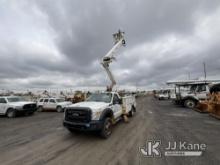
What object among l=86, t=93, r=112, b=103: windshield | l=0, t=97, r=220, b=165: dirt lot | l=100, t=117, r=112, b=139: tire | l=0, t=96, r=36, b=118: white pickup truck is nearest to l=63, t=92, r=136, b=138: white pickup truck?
l=100, t=117, r=112, b=139: tire

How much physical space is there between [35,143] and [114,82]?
36.8 ft

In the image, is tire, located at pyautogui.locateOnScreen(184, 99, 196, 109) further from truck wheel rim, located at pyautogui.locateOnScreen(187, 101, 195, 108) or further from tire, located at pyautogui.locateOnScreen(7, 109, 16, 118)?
tire, located at pyautogui.locateOnScreen(7, 109, 16, 118)

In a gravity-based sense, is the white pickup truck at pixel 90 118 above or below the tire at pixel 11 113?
above

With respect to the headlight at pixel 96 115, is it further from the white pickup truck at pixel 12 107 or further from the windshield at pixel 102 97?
the white pickup truck at pixel 12 107

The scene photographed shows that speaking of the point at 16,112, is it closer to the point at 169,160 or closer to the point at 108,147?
the point at 108,147

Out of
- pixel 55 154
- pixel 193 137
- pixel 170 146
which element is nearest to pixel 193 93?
pixel 193 137

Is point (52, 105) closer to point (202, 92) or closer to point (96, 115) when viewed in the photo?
point (96, 115)

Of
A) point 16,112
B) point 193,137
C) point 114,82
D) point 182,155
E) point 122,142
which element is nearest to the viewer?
point 182,155

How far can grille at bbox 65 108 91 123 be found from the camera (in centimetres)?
606

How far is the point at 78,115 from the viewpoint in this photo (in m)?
6.27

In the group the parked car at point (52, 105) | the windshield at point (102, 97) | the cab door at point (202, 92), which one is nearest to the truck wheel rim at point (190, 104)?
the cab door at point (202, 92)

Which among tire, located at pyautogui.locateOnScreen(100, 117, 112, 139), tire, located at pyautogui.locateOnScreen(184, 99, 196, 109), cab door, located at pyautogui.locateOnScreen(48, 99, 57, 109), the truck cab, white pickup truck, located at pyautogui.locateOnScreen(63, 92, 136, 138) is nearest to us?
white pickup truck, located at pyautogui.locateOnScreen(63, 92, 136, 138)

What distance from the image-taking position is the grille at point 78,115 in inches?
239

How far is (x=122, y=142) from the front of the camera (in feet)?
19.2
